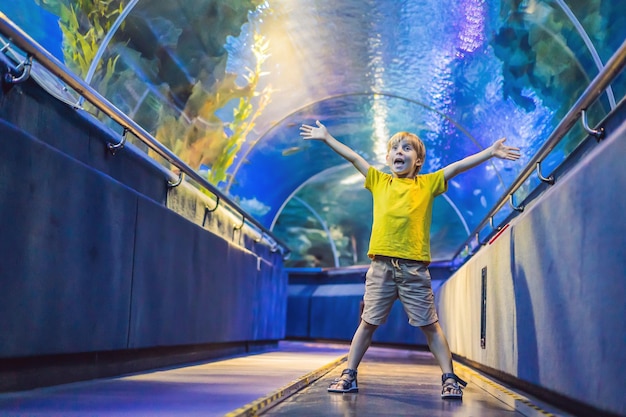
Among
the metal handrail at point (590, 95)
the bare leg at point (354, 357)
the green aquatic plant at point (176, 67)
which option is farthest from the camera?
the green aquatic plant at point (176, 67)

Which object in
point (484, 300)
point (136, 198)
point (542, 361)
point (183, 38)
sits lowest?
point (542, 361)

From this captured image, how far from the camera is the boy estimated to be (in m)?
5.33

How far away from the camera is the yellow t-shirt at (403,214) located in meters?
5.39

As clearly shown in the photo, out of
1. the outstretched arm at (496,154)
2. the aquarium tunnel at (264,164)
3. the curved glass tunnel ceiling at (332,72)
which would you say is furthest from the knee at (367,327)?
the curved glass tunnel ceiling at (332,72)

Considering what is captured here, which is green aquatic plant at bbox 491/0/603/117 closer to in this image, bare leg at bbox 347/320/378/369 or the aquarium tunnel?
the aquarium tunnel

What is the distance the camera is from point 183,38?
9305mm

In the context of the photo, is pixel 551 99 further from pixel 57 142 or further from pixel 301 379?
pixel 57 142

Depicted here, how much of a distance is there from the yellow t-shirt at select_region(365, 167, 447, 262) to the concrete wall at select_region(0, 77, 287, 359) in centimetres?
199

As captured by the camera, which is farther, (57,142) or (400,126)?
(400,126)

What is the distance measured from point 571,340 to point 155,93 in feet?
22.1

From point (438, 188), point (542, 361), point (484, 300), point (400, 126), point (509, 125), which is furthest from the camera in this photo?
point (400, 126)

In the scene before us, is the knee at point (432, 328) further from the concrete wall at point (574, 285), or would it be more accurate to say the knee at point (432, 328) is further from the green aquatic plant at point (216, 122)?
the green aquatic plant at point (216, 122)

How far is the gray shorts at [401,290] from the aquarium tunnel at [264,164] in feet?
2.23

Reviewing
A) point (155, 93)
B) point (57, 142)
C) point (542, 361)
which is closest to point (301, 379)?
point (542, 361)
